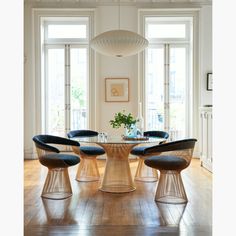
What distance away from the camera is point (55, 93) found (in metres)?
7.00

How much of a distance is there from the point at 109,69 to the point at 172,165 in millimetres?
3772

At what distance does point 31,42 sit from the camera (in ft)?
Answer: 22.0

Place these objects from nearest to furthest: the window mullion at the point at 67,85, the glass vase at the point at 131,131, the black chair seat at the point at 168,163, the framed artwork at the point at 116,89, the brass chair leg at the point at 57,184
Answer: the black chair seat at the point at 168,163 → the brass chair leg at the point at 57,184 → the glass vase at the point at 131,131 → the framed artwork at the point at 116,89 → the window mullion at the point at 67,85

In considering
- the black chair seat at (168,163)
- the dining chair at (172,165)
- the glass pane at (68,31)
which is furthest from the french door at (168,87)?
the black chair seat at (168,163)

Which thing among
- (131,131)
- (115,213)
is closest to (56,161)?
(115,213)

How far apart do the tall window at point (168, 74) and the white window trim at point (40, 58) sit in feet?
4.03

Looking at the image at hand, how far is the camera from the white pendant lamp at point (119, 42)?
3869 millimetres

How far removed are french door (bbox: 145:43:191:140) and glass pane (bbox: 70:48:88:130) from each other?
1.40 metres

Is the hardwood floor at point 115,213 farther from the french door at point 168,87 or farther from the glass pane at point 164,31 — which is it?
the glass pane at point 164,31

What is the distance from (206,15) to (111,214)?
517 cm

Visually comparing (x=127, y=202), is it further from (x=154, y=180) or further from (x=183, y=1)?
Result: (x=183, y=1)

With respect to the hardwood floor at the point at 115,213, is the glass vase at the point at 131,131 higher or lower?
higher
